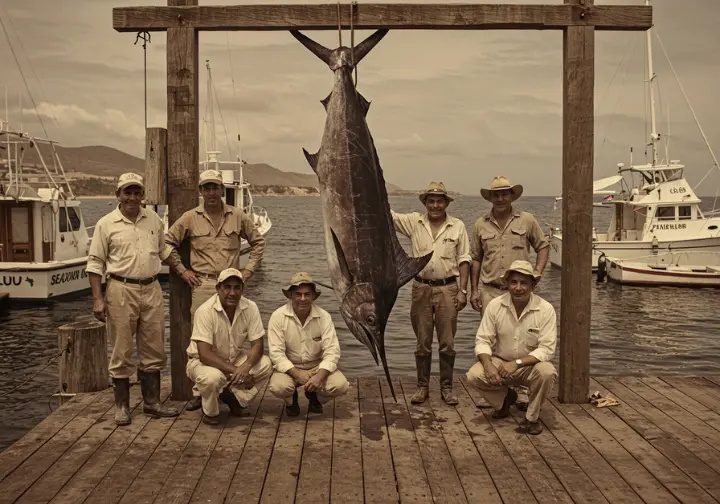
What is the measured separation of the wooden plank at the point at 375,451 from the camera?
3510mm

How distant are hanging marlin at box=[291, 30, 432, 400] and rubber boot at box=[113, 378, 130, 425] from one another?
60.5 inches

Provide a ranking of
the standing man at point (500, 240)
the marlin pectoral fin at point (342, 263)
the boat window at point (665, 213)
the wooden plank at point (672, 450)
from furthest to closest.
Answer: the boat window at point (665, 213)
the standing man at point (500, 240)
the marlin pectoral fin at point (342, 263)
the wooden plank at point (672, 450)

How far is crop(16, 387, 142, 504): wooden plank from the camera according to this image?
3.50m

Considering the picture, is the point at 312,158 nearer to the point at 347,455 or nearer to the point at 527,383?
the point at 347,455

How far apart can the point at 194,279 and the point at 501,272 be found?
2.02m

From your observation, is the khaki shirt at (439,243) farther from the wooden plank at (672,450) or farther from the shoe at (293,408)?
the wooden plank at (672,450)

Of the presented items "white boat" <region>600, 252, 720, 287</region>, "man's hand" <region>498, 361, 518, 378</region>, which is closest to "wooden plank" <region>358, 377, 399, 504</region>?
"man's hand" <region>498, 361, 518, 378</region>

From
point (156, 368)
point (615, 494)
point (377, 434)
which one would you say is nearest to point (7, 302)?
point (156, 368)

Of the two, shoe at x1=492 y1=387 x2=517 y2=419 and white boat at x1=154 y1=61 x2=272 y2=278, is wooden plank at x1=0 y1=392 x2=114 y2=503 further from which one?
white boat at x1=154 y1=61 x2=272 y2=278

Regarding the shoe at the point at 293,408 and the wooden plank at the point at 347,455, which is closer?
the wooden plank at the point at 347,455

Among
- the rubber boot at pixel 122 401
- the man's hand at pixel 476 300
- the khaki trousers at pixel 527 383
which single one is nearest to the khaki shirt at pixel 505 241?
the man's hand at pixel 476 300

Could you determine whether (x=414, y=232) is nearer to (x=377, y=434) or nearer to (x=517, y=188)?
(x=517, y=188)

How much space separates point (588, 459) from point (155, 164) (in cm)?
314

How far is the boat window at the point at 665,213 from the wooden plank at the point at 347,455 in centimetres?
1950
